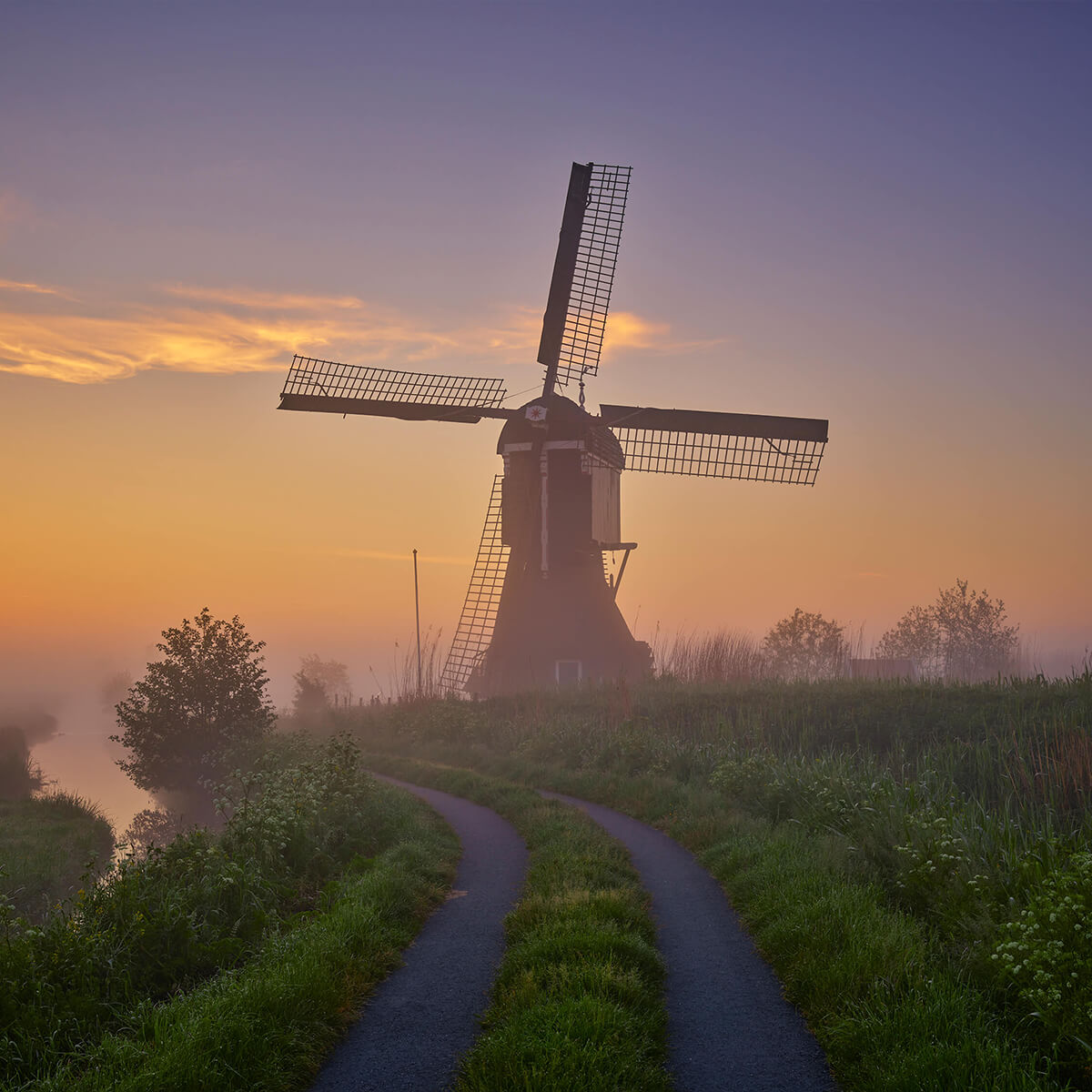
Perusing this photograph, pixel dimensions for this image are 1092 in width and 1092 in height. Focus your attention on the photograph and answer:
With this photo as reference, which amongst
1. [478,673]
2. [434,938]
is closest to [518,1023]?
[434,938]

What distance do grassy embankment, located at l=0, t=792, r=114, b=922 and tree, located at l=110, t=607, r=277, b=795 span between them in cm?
222

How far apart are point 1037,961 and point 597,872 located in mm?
5779

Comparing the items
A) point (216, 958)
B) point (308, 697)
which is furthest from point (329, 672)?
point (216, 958)

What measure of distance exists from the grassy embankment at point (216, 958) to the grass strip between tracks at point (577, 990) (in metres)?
1.38

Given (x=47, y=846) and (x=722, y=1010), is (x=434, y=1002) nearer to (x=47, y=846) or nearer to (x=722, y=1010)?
(x=722, y=1010)

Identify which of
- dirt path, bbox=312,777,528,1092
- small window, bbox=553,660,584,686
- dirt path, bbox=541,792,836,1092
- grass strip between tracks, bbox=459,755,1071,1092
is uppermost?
small window, bbox=553,660,584,686

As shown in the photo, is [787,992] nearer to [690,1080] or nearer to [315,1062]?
[690,1080]

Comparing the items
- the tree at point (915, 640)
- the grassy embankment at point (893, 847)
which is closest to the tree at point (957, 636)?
the tree at point (915, 640)

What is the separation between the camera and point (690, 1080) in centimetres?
662

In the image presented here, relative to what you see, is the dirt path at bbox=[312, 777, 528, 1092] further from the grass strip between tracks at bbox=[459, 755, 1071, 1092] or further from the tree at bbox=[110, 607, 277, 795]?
the tree at bbox=[110, 607, 277, 795]

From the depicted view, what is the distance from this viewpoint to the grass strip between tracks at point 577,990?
634 centimetres

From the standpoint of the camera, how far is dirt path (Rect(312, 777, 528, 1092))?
6840 millimetres

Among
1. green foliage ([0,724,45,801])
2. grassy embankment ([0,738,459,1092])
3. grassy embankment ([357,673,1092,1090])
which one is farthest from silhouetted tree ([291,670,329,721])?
grassy embankment ([0,738,459,1092])

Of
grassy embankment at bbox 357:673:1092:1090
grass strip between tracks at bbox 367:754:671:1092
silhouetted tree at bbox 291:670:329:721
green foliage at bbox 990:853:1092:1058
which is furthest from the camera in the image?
silhouetted tree at bbox 291:670:329:721
